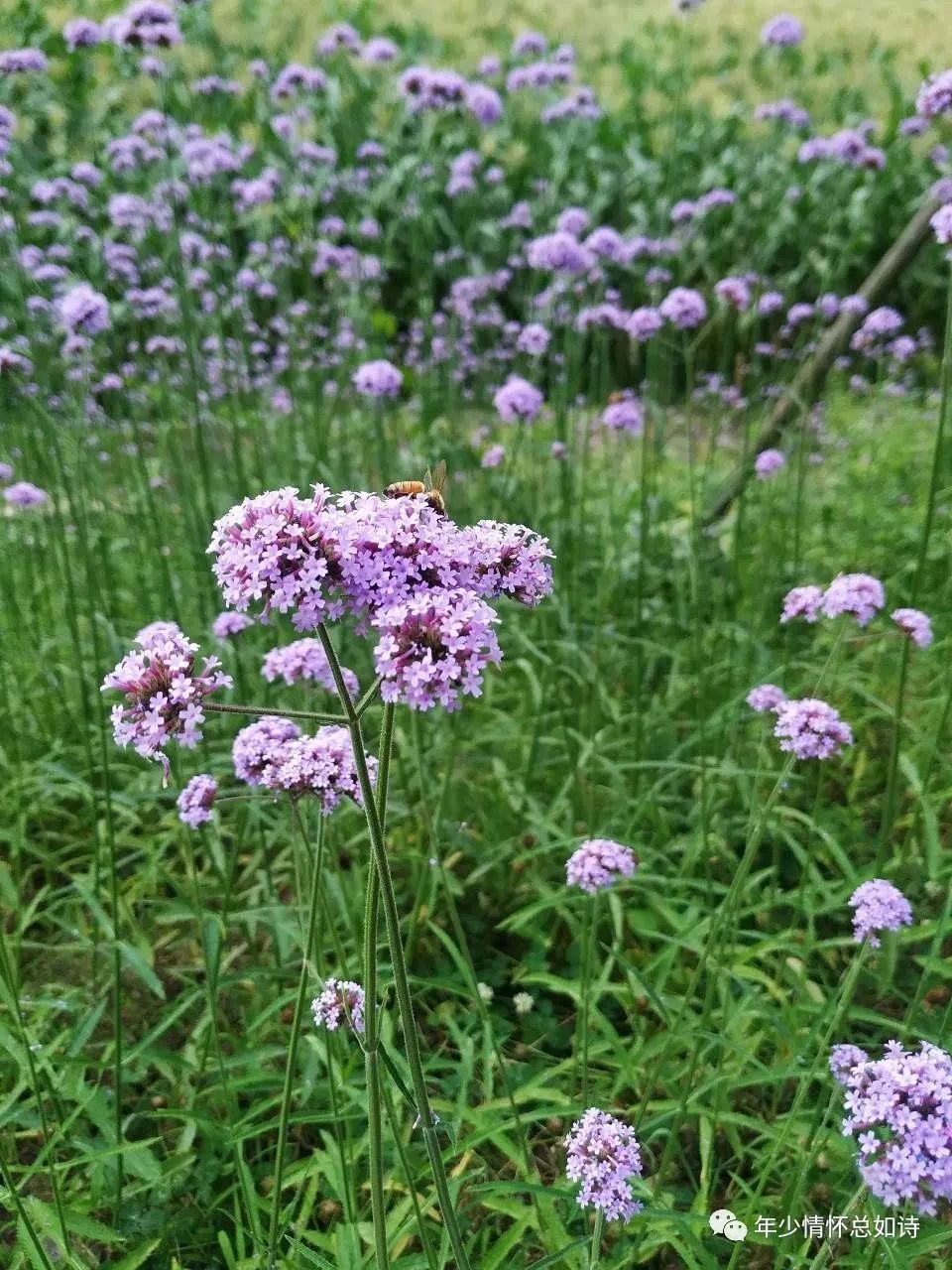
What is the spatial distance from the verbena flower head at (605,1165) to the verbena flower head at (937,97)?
2.74m

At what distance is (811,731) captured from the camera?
2.02 metres

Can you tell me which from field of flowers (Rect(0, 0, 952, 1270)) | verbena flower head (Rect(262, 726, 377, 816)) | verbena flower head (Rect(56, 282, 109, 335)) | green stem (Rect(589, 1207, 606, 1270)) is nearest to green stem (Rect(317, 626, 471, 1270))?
field of flowers (Rect(0, 0, 952, 1270))

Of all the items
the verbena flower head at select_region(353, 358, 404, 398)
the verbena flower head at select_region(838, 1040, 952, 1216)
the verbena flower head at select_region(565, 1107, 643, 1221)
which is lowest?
the verbena flower head at select_region(565, 1107, 643, 1221)

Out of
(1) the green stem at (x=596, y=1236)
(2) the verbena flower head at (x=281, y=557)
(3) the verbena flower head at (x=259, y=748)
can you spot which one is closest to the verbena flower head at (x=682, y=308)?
(3) the verbena flower head at (x=259, y=748)

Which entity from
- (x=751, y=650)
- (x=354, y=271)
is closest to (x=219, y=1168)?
(x=751, y=650)

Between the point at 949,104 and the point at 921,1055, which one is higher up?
the point at 949,104

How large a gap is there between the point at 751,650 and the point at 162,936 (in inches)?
82.5

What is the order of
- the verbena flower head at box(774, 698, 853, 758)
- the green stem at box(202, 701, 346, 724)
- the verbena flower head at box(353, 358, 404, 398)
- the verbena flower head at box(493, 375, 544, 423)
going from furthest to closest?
the verbena flower head at box(353, 358, 404, 398), the verbena flower head at box(493, 375, 544, 423), the verbena flower head at box(774, 698, 853, 758), the green stem at box(202, 701, 346, 724)

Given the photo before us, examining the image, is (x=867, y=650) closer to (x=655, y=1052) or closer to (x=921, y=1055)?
(x=655, y=1052)

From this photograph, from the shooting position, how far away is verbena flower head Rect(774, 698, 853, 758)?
198 centimetres

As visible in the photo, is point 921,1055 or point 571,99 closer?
point 921,1055

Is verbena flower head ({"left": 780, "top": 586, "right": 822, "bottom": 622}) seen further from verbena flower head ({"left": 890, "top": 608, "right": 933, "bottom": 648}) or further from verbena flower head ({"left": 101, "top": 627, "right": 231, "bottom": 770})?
verbena flower head ({"left": 101, "top": 627, "right": 231, "bottom": 770})

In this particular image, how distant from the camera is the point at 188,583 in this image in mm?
4133

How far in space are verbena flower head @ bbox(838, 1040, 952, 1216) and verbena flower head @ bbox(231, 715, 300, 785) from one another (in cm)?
103
